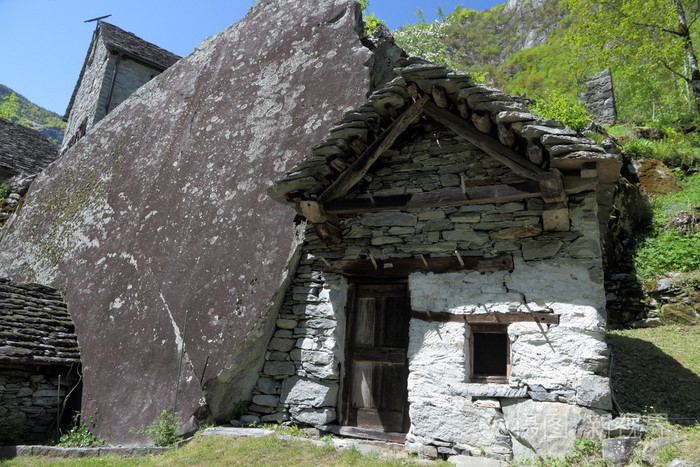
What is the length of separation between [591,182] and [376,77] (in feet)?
15.1

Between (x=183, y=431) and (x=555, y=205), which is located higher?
(x=555, y=205)

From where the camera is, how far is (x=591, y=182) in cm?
530

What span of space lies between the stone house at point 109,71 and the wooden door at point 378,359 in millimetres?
13731

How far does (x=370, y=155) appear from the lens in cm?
654

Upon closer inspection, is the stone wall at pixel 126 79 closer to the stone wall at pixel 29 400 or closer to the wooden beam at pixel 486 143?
the stone wall at pixel 29 400

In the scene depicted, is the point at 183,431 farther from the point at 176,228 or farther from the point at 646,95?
the point at 646,95

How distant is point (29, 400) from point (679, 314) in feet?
35.1

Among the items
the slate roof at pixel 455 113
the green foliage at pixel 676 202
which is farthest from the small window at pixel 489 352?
the green foliage at pixel 676 202

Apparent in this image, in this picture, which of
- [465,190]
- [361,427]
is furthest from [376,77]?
[361,427]

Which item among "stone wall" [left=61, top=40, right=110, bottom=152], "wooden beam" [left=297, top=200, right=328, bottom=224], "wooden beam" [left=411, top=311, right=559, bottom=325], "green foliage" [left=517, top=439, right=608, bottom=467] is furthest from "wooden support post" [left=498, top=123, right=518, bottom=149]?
"stone wall" [left=61, top=40, right=110, bottom=152]

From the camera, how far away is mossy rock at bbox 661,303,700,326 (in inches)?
347

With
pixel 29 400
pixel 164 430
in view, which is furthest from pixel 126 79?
pixel 164 430

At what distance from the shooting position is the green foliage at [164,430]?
20.7 ft

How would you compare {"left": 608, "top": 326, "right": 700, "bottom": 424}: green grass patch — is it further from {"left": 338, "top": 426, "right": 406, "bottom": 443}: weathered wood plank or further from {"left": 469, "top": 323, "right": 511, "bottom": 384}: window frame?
{"left": 338, "top": 426, "right": 406, "bottom": 443}: weathered wood plank
